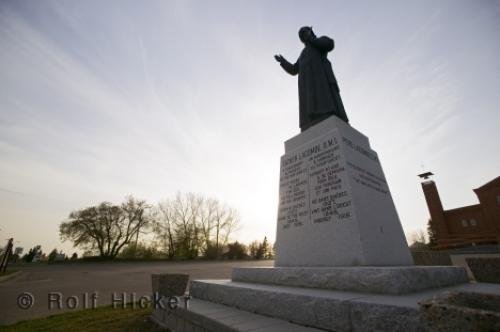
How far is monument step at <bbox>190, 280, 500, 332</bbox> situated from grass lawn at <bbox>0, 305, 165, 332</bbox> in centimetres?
217

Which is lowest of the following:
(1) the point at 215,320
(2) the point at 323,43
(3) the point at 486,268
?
(1) the point at 215,320

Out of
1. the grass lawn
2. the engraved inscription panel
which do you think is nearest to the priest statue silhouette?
the engraved inscription panel

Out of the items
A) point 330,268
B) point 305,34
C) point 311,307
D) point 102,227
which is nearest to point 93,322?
point 311,307

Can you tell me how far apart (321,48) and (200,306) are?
A: 6.77 m

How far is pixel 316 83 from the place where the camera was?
6.55m

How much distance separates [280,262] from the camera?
4.97 meters

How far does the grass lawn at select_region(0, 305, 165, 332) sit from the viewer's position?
4.47 m

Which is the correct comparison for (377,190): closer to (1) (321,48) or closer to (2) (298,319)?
(2) (298,319)

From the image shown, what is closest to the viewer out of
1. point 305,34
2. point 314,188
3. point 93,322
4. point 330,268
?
point 330,268

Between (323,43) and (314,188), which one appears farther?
(323,43)

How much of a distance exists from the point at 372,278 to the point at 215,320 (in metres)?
1.98

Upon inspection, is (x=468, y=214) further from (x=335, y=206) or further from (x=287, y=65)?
(x=335, y=206)

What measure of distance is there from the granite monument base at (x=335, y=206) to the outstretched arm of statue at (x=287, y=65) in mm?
2745

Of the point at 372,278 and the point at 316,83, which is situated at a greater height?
the point at 316,83
